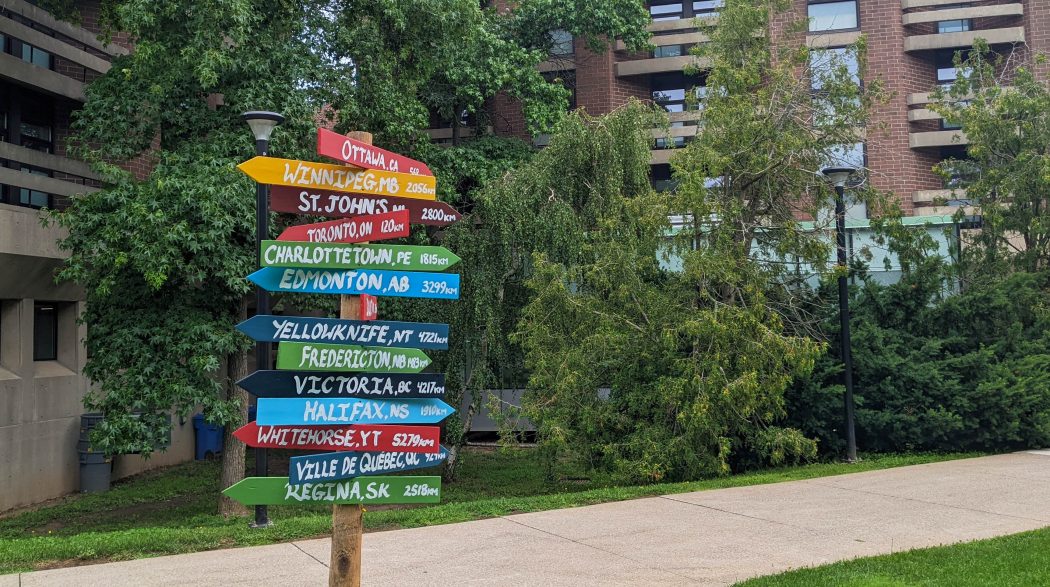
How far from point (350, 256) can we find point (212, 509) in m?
10.8

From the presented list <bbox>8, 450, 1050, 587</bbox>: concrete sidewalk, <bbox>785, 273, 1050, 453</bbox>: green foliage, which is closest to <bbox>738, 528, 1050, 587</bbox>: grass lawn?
<bbox>8, 450, 1050, 587</bbox>: concrete sidewalk

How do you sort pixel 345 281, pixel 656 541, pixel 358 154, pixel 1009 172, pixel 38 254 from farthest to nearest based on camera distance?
pixel 1009 172, pixel 38 254, pixel 656 541, pixel 358 154, pixel 345 281

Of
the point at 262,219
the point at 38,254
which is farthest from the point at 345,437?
the point at 38,254

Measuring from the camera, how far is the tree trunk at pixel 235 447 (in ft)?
43.0

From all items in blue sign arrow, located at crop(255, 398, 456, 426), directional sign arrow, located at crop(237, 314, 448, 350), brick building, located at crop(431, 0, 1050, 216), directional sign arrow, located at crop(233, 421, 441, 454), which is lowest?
directional sign arrow, located at crop(233, 421, 441, 454)

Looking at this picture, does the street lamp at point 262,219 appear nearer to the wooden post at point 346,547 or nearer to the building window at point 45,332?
the wooden post at point 346,547

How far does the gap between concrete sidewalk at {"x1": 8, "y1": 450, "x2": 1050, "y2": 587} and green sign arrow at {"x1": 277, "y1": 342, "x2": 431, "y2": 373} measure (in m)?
2.19

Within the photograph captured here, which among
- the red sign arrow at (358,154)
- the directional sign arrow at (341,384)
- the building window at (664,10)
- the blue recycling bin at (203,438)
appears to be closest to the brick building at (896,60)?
the building window at (664,10)

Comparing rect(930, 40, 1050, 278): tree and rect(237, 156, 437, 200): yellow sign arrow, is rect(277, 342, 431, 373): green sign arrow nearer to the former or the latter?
rect(237, 156, 437, 200): yellow sign arrow

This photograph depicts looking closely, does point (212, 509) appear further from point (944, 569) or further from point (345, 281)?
point (944, 569)

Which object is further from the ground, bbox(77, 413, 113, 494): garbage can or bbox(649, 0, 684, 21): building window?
bbox(649, 0, 684, 21): building window

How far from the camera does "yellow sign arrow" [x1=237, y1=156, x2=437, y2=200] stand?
17.4 ft

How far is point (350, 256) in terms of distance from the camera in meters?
5.31

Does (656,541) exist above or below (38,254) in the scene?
below
